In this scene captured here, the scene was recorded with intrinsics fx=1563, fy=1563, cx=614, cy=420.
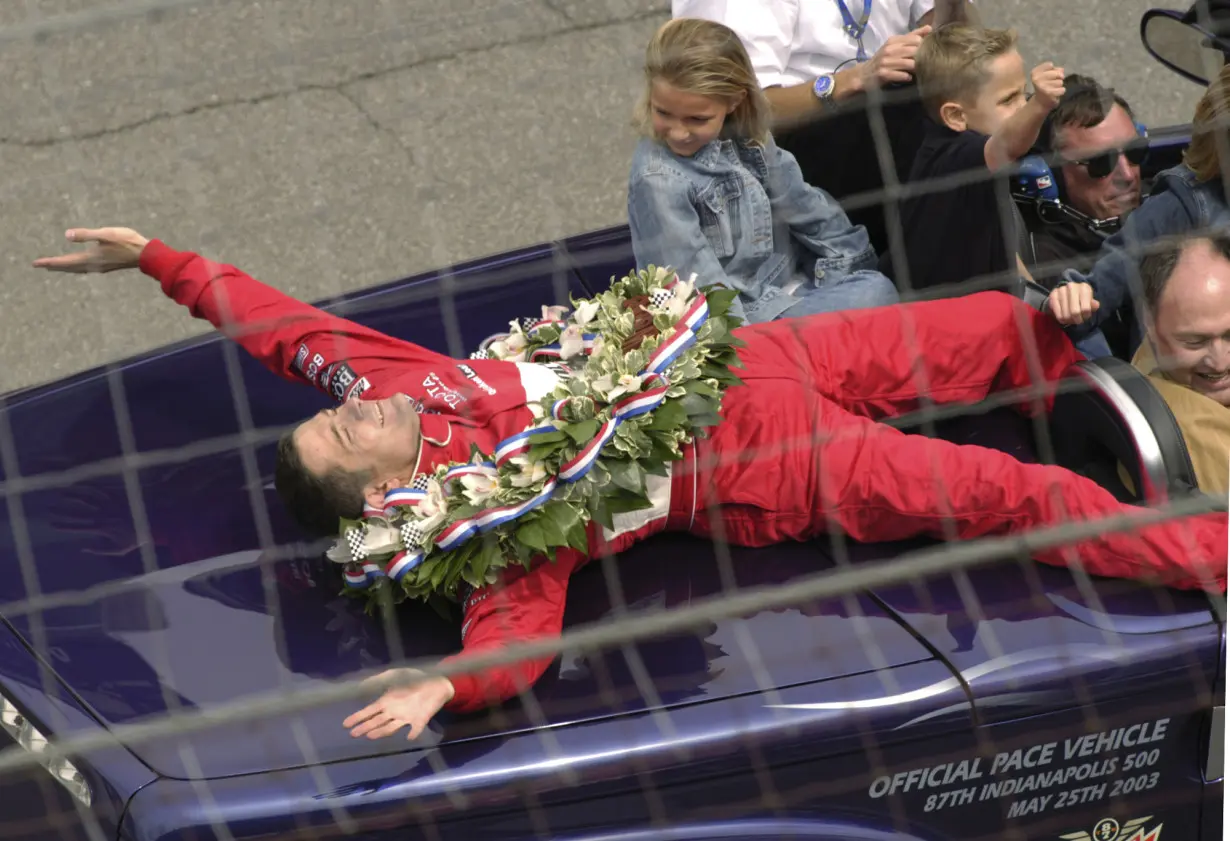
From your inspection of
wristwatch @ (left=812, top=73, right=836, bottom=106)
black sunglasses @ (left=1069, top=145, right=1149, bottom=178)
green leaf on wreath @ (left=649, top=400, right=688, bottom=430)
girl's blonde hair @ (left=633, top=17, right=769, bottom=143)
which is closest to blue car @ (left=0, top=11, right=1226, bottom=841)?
green leaf on wreath @ (left=649, top=400, right=688, bottom=430)

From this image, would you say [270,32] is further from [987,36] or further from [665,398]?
[665,398]

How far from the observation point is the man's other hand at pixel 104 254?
2980 millimetres

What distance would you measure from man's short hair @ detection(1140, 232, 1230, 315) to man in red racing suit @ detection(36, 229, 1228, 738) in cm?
21

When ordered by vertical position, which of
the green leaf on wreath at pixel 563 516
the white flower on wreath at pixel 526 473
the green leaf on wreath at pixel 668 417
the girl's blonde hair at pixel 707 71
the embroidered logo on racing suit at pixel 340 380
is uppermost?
the girl's blonde hair at pixel 707 71

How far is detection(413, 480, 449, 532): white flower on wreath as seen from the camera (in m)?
2.56

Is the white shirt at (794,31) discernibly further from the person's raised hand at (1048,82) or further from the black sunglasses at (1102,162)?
the person's raised hand at (1048,82)

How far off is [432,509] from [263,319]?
66 centimetres

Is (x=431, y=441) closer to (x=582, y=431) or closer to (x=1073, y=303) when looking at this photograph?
(x=582, y=431)

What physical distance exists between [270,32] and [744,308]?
9.08ft

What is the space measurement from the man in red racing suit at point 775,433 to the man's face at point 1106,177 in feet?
1.70

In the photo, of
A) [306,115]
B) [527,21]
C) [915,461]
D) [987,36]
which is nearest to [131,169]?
[306,115]

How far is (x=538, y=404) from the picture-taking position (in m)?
2.74

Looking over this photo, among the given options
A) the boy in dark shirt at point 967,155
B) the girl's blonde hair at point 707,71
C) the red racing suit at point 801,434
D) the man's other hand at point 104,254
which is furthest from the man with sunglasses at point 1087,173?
the man's other hand at point 104,254

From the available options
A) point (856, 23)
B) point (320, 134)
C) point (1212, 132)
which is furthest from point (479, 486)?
point (320, 134)
